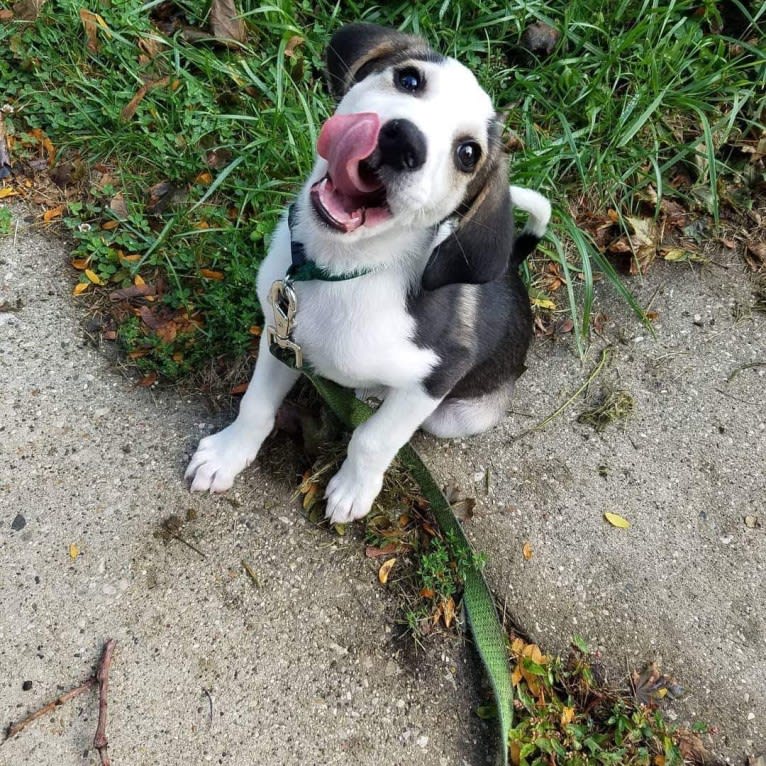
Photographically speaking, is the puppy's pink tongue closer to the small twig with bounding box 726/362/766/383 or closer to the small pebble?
the small pebble

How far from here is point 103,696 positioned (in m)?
2.12

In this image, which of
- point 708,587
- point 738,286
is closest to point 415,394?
point 708,587

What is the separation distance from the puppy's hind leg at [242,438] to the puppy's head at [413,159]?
2.55ft

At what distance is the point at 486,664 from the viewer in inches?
91.0

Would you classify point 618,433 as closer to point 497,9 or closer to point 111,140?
point 497,9

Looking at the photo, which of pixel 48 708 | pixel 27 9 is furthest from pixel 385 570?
pixel 27 9

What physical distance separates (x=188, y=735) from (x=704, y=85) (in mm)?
3631

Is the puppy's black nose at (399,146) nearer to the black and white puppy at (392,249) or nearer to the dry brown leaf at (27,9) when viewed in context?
the black and white puppy at (392,249)

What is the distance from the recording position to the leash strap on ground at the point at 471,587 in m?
2.27

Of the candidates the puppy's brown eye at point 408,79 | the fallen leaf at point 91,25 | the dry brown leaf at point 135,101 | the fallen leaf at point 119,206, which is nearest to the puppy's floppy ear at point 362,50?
the puppy's brown eye at point 408,79

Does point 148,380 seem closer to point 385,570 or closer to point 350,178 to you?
point 385,570

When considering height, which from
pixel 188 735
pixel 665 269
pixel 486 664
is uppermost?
pixel 665 269

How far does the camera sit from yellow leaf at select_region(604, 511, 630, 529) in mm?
2842

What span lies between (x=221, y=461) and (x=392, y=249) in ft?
3.50
